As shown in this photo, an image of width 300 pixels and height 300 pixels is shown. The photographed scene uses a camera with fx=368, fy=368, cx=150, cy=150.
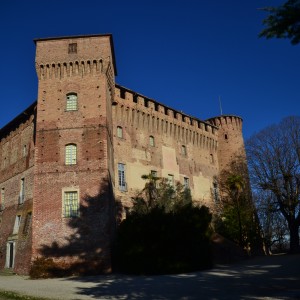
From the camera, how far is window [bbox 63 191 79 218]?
18578 millimetres

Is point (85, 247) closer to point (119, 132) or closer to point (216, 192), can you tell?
point (119, 132)

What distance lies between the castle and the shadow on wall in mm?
48

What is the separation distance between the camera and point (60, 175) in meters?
19.3

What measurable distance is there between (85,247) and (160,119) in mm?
14040

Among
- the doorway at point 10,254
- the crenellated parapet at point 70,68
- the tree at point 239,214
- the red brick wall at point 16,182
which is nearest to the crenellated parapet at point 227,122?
the tree at point 239,214

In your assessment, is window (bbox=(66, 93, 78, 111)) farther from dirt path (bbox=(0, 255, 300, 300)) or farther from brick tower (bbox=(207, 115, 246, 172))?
brick tower (bbox=(207, 115, 246, 172))

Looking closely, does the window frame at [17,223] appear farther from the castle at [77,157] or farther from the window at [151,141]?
the window at [151,141]

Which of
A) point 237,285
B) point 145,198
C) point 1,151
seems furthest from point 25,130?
point 237,285

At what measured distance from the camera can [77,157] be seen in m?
19.6

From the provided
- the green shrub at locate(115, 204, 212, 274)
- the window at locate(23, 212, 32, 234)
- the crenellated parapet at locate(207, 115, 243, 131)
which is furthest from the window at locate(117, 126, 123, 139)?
the crenellated parapet at locate(207, 115, 243, 131)

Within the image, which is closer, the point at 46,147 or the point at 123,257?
the point at 123,257

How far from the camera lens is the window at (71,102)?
818 inches

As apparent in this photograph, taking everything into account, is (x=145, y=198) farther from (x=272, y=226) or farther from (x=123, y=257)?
(x=272, y=226)

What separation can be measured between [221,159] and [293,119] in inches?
300
